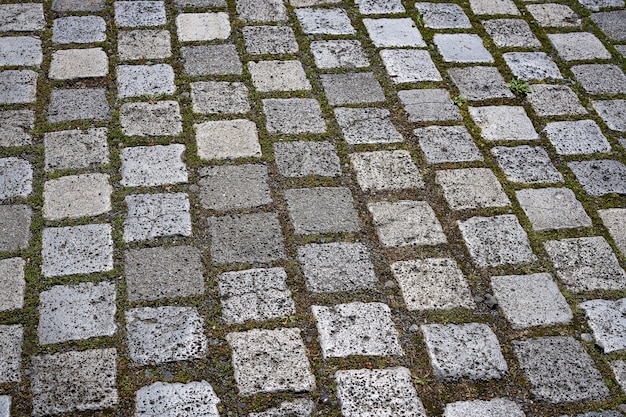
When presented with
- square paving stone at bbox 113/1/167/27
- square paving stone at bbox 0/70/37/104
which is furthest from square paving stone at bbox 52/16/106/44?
square paving stone at bbox 0/70/37/104

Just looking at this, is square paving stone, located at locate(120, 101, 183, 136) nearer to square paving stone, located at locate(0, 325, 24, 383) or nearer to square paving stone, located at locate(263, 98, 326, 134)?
square paving stone, located at locate(263, 98, 326, 134)

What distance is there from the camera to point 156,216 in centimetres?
353

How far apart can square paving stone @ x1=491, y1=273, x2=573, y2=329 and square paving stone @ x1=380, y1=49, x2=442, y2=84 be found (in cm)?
158

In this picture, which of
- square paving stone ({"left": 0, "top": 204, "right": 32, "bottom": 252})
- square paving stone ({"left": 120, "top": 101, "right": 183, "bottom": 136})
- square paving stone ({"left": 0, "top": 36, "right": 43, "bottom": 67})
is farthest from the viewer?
square paving stone ({"left": 0, "top": 36, "right": 43, "bottom": 67})

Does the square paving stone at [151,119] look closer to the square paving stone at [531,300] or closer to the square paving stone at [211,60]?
the square paving stone at [211,60]

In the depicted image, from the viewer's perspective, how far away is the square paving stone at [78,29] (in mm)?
4641

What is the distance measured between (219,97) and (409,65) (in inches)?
46.3

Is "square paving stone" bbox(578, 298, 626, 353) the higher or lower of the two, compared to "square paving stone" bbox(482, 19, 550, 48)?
lower

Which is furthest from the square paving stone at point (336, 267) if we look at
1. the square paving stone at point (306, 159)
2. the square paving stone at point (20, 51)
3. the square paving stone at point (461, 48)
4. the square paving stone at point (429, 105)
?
the square paving stone at point (20, 51)

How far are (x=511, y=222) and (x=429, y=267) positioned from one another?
53 cm

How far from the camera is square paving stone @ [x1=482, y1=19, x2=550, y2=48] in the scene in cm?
487

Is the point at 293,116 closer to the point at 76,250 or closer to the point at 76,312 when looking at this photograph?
the point at 76,250

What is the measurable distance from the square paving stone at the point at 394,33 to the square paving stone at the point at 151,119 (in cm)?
141

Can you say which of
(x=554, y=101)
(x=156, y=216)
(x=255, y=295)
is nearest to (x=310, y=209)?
(x=255, y=295)
